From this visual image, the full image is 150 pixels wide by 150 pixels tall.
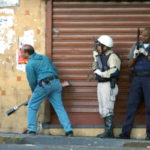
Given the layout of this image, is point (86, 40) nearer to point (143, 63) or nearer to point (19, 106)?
point (143, 63)

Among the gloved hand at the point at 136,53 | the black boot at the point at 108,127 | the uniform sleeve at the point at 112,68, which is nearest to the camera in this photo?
the gloved hand at the point at 136,53

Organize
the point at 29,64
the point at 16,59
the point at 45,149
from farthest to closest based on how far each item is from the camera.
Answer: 1. the point at 16,59
2. the point at 29,64
3. the point at 45,149

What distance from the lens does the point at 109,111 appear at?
10852 millimetres

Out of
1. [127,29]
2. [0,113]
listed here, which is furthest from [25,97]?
[127,29]

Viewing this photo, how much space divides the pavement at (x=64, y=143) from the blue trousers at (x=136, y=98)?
0.42 metres

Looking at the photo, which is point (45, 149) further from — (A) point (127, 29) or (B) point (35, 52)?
(A) point (127, 29)

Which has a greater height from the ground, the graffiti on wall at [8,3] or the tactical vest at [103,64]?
the graffiti on wall at [8,3]

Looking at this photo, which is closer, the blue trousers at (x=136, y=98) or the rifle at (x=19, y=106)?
the blue trousers at (x=136, y=98)

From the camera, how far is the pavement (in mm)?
10242

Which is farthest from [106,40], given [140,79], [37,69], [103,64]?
[37,69]

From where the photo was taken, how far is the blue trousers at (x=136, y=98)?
10.7m

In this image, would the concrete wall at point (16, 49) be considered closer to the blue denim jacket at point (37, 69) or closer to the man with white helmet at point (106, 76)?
the blue denim jacket at point (37, 69)

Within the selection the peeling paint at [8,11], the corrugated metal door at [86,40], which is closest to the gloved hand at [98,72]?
the corrugated metal door at [86,40]

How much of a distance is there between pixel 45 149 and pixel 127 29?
9.40 ft
